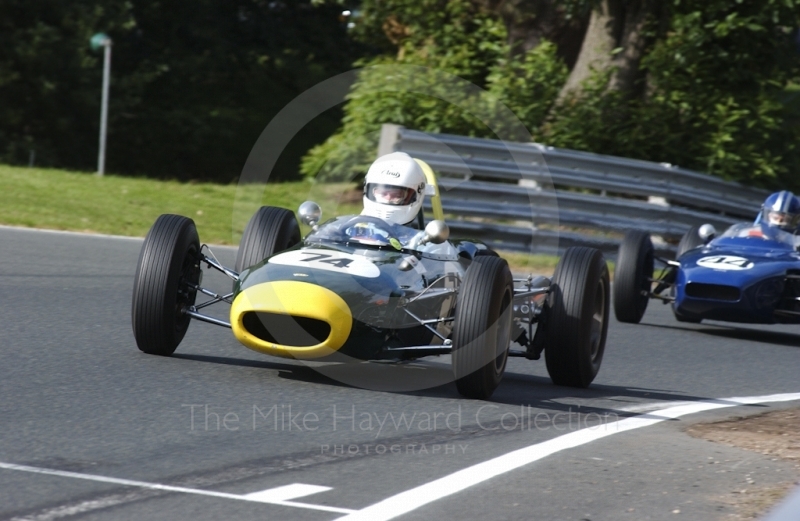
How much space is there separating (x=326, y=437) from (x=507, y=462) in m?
0.86

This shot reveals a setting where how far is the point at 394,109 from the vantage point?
17328mm

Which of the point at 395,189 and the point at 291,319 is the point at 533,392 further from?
the point at 291,319

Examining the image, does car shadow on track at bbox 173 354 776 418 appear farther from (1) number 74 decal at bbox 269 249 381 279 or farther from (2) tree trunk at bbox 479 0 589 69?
(2) tree trunk at bbox 479 0 589 69

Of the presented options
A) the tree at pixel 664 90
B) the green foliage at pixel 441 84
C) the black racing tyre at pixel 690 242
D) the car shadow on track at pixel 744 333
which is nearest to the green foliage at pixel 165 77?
the green foliage at pixel 441 84

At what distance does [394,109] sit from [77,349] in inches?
404

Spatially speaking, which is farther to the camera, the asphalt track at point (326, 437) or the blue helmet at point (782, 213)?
the blue helmet at point (782, 213)

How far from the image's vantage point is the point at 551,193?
51.3ft

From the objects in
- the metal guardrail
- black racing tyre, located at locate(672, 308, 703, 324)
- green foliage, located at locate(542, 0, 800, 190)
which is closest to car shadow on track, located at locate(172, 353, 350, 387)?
black racing tyre, located at locate(672, 308, 703, 324)

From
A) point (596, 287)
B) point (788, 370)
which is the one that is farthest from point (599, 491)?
point (788, 370)

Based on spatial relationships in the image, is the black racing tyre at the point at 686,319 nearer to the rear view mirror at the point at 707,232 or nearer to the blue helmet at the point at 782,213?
the rear view mirror at the point at 707,232

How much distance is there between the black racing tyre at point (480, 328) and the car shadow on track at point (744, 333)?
188 inches

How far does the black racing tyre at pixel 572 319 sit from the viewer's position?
303 inches

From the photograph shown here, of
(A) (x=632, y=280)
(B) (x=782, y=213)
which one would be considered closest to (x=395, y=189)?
(A) (x=632, y=280)

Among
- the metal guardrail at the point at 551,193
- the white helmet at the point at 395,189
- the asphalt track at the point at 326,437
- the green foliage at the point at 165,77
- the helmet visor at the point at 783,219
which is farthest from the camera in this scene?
the green foliage at the point at 165,77
